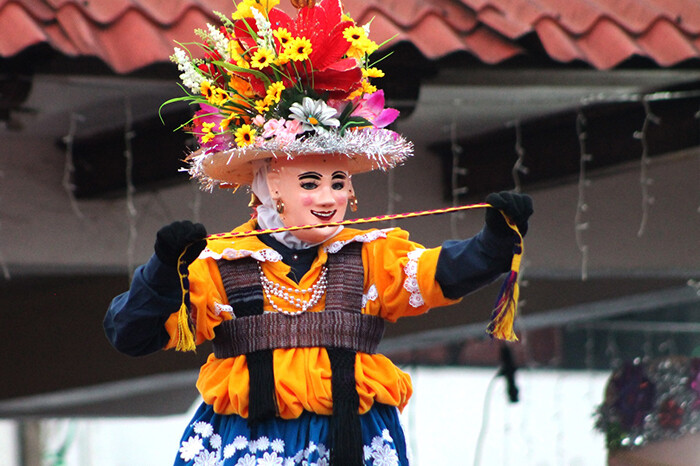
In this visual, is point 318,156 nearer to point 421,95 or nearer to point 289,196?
point 289,196

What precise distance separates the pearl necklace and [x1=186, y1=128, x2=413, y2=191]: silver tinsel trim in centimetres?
23

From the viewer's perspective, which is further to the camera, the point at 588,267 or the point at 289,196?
the point at 588,267

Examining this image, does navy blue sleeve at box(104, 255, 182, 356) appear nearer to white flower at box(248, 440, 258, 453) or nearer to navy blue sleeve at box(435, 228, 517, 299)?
white flower at box(248, 440, 258, 453)

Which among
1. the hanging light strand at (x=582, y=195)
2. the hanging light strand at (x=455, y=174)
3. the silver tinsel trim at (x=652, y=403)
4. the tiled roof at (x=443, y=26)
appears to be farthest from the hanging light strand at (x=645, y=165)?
the hanging light strand at (x=455, y=174)

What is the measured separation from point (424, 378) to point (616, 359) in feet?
2.43

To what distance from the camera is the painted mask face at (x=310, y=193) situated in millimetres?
2094

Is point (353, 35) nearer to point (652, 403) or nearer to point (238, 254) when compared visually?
point (238, 254)

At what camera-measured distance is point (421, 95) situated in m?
3.70

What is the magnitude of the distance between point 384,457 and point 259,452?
237 mm

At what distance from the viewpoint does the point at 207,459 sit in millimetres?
2055

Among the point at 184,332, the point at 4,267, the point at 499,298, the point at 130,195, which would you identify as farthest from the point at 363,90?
the point at 4,267

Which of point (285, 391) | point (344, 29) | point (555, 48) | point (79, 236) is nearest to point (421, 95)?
point (555, 48)

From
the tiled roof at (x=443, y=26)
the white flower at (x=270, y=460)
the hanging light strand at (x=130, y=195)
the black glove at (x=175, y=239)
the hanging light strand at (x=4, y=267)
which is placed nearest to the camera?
the black glove at (x=175, y=239)

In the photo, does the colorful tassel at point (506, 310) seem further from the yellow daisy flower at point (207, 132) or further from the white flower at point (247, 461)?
the yellow daisy flower at point (207, 132)
